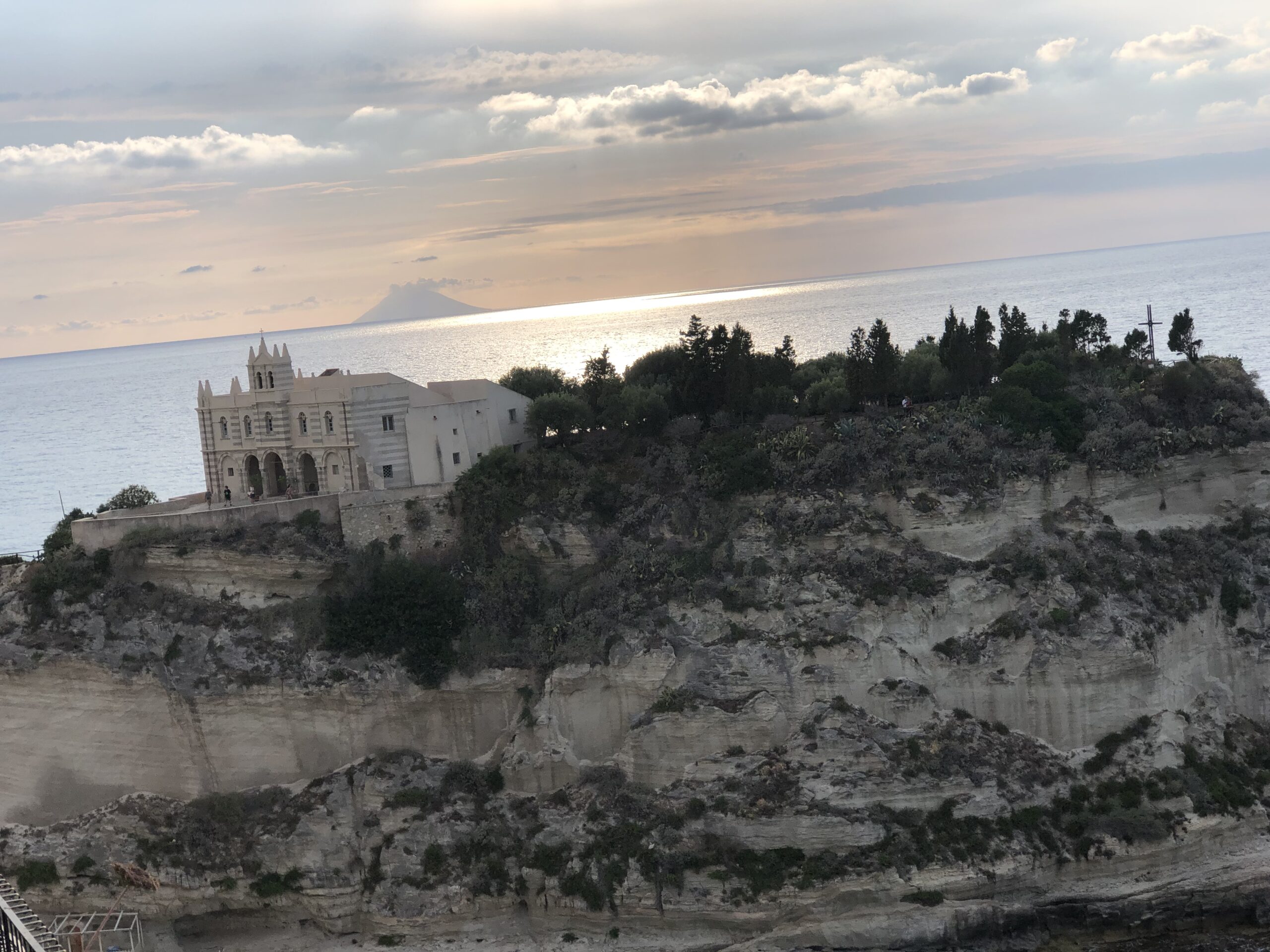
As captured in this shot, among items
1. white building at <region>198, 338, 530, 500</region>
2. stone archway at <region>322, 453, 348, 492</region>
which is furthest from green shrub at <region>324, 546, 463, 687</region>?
white building at <region>198, 338, 530, 500</region>

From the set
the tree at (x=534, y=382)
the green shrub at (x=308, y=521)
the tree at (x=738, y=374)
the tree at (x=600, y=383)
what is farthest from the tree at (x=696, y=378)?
the green shrub at (x=308, y=521)

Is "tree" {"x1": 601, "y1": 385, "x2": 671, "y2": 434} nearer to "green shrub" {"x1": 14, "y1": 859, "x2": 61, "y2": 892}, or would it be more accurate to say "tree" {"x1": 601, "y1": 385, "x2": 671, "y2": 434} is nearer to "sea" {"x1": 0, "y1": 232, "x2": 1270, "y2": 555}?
"green shrub" {"x1": 14, "y1": 859, "x2": 61, "y2": 892}

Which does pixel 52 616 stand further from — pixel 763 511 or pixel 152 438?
pixel 152 438

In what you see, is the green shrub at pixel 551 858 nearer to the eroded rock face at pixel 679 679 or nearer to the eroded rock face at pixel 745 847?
the eroded rock face at pixel 745 847

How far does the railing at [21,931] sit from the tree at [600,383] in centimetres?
2480

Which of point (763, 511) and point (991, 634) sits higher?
point (763, 511)

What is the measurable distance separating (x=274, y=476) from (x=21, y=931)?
20.8 metres

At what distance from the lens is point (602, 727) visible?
42.9 m

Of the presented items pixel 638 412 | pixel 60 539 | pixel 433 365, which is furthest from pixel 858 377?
pixel 433 365

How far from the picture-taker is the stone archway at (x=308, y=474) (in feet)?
162

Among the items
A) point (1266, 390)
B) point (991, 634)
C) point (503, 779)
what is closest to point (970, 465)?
point (991, 634)

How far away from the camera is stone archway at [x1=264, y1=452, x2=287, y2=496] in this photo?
163ft

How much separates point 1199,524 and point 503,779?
77.4ft

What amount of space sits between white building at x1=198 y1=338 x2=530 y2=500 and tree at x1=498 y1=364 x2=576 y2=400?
3.79m
